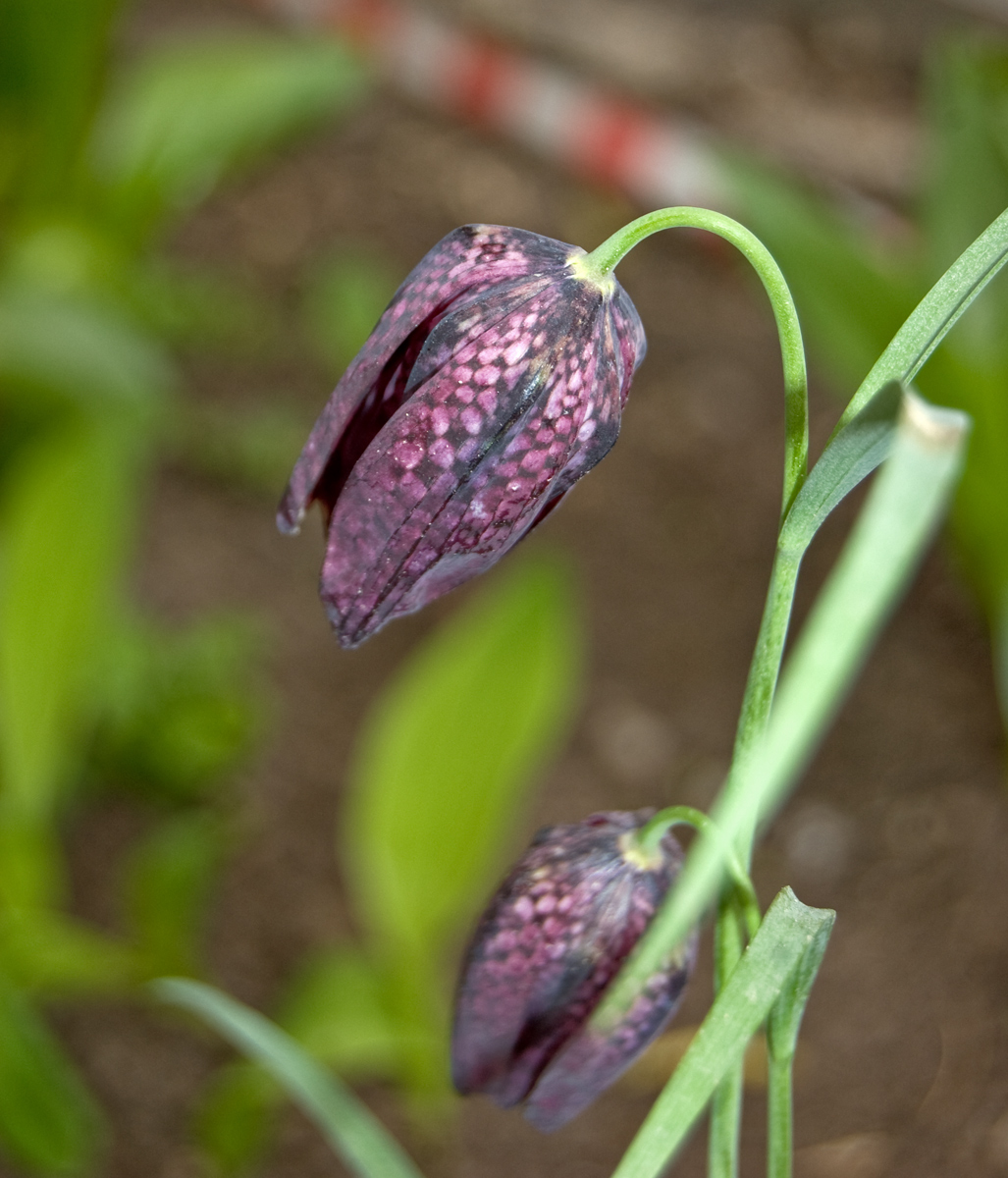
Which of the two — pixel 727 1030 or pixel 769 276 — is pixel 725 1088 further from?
pixel 769 276

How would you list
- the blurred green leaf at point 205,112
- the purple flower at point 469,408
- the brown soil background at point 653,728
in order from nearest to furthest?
the purple flower at point 469,408 → the brown soil background at point 653,728 → the blurred green leaf at point 205,112

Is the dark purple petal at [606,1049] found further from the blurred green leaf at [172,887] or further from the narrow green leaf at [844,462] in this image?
the blurred green leaf at [172,887]

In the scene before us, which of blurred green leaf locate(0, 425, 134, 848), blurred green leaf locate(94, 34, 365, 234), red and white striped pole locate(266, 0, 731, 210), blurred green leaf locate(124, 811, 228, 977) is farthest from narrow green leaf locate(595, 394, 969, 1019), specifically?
red and white striped pole locate(266, 0, 731, 210)

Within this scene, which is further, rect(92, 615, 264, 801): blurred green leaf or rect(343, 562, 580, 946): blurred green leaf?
rect(92, 615, 264, 801): blurred green leaf

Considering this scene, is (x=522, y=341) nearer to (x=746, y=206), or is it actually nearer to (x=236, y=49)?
(x=746, y=206)

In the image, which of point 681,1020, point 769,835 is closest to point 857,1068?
point 681,1020

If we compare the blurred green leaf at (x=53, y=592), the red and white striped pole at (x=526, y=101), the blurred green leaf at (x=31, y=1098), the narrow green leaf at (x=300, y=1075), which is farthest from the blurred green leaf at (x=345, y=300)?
the narrow green leaf at (x=300, y=1075)

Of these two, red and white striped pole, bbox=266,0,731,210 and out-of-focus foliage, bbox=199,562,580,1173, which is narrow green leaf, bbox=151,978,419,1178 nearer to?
out-of-focus foliage, bbox=199,562,580,1173
